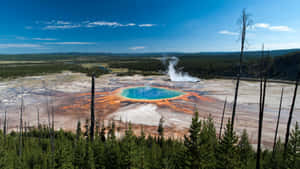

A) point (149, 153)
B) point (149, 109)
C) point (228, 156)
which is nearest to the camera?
point (228, 156)

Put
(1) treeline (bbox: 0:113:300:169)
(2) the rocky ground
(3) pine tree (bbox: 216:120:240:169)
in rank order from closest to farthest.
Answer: (3) pine tree (bbox: 216:120:240:169)
(1) treeline (bbox: 0:113:300:169)
(2) the rocky ground

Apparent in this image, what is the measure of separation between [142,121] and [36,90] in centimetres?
4282

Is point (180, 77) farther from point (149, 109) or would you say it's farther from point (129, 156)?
point (129, 156)

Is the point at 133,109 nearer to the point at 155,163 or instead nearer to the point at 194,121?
the point at 155,163

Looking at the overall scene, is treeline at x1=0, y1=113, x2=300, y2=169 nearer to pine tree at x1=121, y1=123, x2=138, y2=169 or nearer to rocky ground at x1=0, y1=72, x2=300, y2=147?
pine tree at x1=121, y1=123, x2=138, y2=169

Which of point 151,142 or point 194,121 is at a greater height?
point 194,121

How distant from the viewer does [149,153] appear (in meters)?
24.8

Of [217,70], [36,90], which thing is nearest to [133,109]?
[36,90]

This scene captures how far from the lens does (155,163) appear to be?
20328 mm

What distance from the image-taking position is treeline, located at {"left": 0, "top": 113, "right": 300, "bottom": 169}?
1376cm

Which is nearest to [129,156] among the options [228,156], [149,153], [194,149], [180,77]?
[194,149]

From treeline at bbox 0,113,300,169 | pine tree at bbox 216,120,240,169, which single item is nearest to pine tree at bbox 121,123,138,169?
treeline at bbox 0,113,300,169

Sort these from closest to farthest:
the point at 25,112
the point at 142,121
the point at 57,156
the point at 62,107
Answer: the point at 57,156 → the point at 142,121 → the point at 25,112 → the point at 62,107

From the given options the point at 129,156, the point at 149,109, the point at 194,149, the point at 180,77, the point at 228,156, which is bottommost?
the point at 149,109
